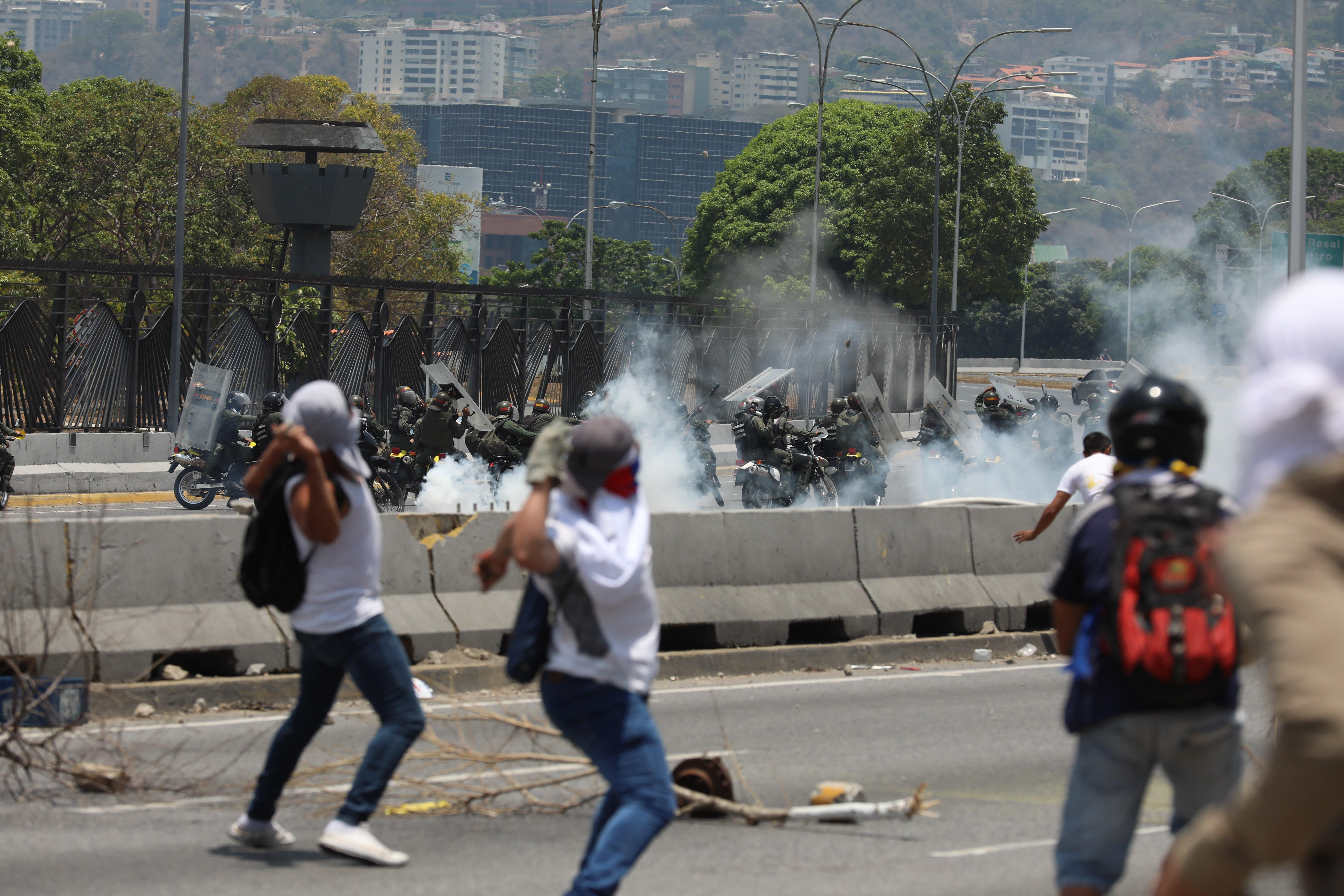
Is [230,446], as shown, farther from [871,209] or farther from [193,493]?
[871,209]

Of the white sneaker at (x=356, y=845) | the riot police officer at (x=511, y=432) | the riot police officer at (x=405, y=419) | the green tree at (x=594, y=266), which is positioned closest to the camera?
the white sneaker at (x=356, y=845)

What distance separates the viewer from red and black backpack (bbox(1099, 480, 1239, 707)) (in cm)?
362

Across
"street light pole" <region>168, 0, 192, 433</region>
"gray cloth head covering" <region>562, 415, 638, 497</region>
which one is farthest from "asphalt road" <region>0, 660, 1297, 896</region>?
"street light pole" <region>168, 0, 192, 433</region>

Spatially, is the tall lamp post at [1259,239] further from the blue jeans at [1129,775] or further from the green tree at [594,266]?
the blue jeans at [1129,775]

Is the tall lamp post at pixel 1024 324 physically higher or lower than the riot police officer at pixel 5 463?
higher

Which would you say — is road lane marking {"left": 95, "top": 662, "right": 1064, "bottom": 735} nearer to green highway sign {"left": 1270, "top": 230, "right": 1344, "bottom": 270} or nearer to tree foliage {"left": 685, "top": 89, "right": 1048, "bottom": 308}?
green highway sign {"left": 1270, "top": 230, "right": 1344, "bottom": 270}

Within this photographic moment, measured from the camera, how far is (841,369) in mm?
40906

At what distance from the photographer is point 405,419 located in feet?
67.2

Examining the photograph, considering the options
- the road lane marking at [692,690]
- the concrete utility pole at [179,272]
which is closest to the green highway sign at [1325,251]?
the road lane marking at [692,690]

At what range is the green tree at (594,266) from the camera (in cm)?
8225

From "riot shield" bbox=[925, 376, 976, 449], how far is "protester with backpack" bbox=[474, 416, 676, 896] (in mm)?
18504

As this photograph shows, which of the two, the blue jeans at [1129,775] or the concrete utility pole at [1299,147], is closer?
the blue jeans at [1129,775]

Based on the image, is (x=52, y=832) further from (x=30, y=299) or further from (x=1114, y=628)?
(x=30, y=299)

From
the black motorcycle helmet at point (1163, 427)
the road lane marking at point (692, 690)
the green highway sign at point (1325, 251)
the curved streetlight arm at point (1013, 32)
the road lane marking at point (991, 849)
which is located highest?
the curved streetlight arm at point (1013, 32)
